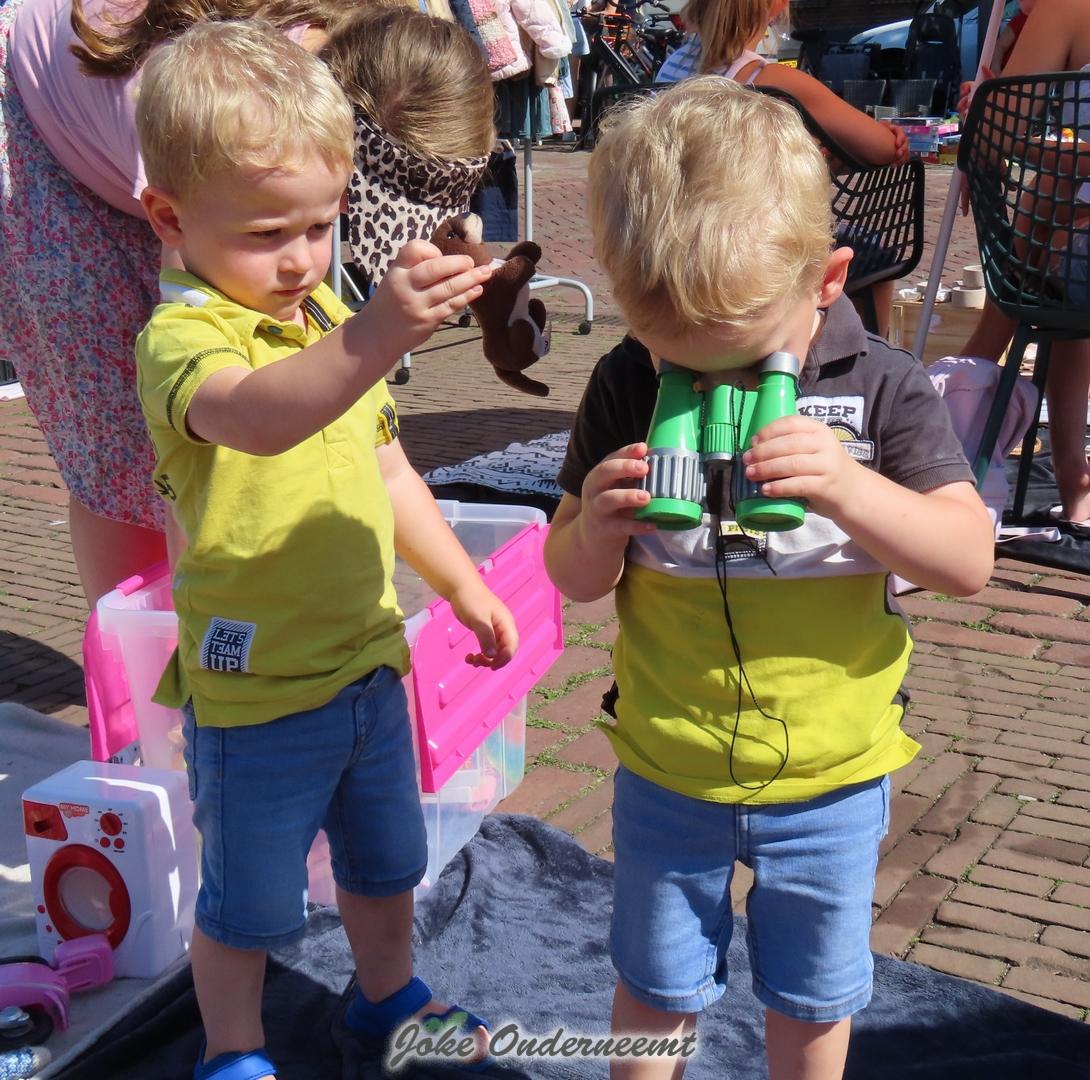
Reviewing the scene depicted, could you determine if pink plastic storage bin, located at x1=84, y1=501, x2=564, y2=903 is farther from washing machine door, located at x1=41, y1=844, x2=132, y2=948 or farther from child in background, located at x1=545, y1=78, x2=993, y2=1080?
child in background, located at x1=545, y1=78, x2=993, y2=1080

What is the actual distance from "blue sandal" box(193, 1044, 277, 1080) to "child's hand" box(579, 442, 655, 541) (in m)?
1.04

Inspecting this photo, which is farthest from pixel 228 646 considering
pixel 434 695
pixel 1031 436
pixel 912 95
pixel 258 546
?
A: pixel 912 95

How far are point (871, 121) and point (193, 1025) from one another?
3.33m

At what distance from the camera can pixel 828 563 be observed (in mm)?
1717

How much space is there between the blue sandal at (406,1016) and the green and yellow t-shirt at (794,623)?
2.47 feet

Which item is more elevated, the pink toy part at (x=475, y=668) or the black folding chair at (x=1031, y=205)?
the black folding chair at (x=1031, y=205)

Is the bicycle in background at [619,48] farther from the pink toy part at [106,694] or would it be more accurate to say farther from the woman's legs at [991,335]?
the pink toy part at [106,694]

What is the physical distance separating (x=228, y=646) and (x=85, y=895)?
0.82 m

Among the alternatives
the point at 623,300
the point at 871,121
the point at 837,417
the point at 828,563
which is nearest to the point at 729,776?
the point at 828,563

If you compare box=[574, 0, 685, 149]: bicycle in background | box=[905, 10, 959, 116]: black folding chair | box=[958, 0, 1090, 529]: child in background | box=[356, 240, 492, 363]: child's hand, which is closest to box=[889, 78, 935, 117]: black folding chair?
box=[905, 10, 959, 116]: black folding chair

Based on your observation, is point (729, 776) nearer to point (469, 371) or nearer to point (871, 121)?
point (871, 121)

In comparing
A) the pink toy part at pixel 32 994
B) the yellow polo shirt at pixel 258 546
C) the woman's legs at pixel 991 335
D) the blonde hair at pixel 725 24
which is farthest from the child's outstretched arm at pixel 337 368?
the woman's legs at pixel 991 335

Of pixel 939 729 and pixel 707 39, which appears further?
pixel 707 39

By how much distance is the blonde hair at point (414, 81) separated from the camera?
2.47 m
